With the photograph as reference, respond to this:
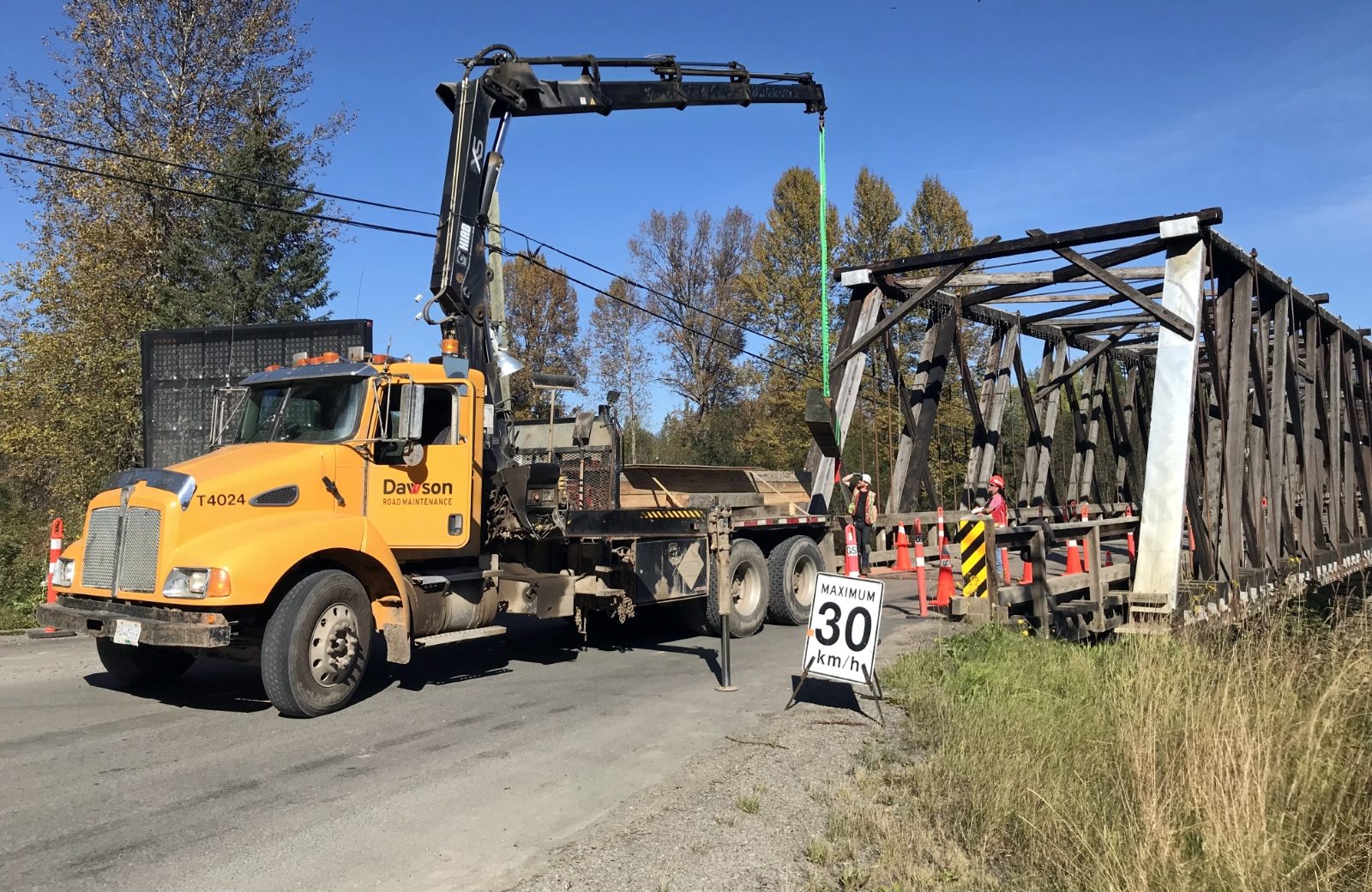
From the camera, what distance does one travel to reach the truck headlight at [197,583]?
675 cm

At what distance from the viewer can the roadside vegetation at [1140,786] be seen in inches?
147

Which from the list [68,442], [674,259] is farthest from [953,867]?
[674,259]

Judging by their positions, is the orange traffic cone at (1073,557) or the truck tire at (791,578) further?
the truck tire at (791,578)

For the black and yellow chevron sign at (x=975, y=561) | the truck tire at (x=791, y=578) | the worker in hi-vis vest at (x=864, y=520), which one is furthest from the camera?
the worker in hi-vis vest at (x=864, y=520)

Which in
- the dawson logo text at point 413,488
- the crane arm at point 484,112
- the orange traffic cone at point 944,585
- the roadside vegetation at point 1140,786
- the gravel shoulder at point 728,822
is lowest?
the gravel shoulder at point 728,822

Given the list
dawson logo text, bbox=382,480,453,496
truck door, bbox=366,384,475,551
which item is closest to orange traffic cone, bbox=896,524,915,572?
truck door, bbox=366,384,475,551

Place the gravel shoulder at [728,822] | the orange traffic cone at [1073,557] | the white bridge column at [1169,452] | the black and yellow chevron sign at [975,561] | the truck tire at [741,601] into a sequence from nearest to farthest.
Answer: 1. the gravel shoulder at [728,822]
2. the black and yellow chevron sign at [975,561]
3. the white bridge column at [1169,452]
4. the orange traffic cone at [1073,557]
5. the truck tire at [741,601]

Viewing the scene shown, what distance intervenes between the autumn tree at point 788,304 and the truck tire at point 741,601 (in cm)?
2422

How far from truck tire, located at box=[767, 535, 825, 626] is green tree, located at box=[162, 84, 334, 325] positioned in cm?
1380

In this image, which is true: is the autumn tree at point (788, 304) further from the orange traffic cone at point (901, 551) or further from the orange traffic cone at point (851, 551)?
the orange traffic cone at point (851, 551)

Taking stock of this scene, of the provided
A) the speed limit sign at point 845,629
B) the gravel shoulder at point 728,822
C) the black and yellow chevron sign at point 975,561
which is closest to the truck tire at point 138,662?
the gravel shoulder at point 728,822

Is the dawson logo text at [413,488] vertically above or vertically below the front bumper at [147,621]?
above

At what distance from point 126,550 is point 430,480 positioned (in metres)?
2.48

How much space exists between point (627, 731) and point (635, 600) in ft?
10.7
